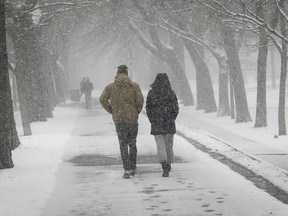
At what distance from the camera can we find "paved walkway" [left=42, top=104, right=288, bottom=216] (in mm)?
7160

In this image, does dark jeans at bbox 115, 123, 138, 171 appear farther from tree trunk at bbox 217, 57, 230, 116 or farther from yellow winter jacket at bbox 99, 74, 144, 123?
tree trunk at bbox 217, 57, 230, 116

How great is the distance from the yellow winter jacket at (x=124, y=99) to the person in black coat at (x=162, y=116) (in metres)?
0.23

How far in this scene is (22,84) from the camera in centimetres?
1758

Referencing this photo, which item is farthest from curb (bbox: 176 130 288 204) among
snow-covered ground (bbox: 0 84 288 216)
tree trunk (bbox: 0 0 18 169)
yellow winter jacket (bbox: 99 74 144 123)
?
tree trunk (bbox: 0 0 18 169)

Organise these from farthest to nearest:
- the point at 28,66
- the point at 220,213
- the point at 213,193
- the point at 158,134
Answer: the point at 28,66, the point at 158,134, the point at 213,193, the point at 220,213

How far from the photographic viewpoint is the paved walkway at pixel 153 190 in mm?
A: 7160

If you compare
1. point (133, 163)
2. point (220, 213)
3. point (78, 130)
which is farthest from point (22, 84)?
point (220, 213)

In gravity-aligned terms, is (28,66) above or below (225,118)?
above

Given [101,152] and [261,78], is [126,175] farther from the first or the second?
[261,78]

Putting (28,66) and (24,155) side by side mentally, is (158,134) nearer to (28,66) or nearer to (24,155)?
(24,155)

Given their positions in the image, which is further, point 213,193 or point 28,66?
point 28,66

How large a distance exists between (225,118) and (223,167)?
12789 mm

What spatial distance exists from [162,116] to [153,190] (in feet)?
5.41

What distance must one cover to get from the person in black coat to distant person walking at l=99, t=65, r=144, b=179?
0.26 m
